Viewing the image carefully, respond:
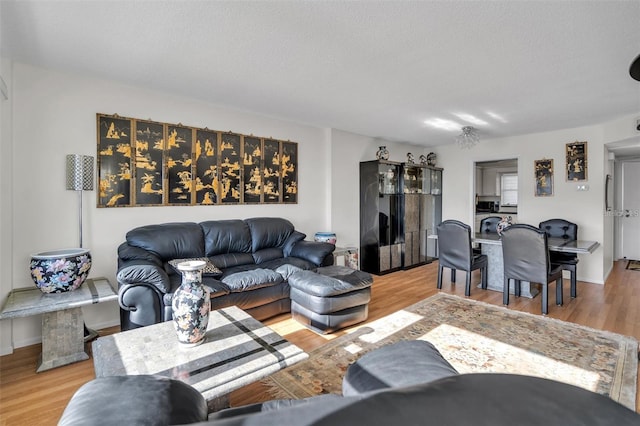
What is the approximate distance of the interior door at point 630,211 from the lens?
6.30 metres

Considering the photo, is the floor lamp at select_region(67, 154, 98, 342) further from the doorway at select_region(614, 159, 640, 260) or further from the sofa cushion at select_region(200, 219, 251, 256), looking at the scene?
the doorway at select_region(614, 159, 640, 260)

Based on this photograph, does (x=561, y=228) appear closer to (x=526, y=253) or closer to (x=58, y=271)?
(x=526, y=253)

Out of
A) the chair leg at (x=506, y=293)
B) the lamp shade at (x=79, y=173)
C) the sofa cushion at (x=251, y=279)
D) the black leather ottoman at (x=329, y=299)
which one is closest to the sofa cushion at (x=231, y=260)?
the sofa cushion at (x=251, y=279)

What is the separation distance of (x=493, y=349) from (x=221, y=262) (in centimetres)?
279

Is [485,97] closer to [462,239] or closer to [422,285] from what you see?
[462,239]

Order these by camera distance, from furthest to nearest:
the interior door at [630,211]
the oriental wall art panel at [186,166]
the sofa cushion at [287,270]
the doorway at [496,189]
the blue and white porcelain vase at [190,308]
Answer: the doorway at [496,189]
the interior door at [630,211]
the sofa cushion at [287,270]
the oriental wall art panel at [186,166]
the blue and white porcelain vase at [190,308]

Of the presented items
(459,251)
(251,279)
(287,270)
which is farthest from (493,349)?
(251,279)

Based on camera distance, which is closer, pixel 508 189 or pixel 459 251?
pixel 459 251

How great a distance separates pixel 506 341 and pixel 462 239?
160 centimetres

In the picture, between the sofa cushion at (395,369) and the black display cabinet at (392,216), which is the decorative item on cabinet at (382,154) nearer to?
the black display cabinet at (392,216)

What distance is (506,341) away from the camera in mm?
2738

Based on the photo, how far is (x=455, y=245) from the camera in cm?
420

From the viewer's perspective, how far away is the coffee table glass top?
137 centimetres

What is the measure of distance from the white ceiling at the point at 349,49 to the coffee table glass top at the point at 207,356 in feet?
6.51
